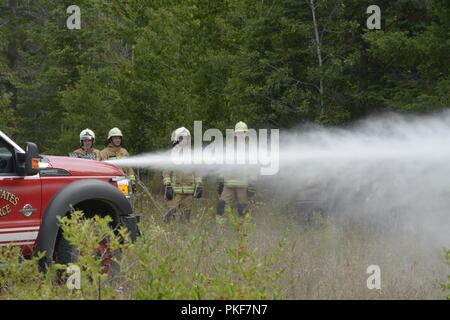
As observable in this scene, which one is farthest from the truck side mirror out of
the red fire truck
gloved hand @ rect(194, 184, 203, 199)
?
gloved hand @ rect(194, 184, 203, 199)

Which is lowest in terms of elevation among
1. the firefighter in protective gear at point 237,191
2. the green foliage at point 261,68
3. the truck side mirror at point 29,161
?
the firefighter in protective gear at point 237,191

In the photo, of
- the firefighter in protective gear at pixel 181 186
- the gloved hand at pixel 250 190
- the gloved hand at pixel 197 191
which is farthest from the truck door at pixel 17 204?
the gloved hand at pixel 250 190

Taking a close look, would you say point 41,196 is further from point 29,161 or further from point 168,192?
point 168,192

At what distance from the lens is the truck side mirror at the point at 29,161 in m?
6.93

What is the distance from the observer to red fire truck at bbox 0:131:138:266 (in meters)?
6.91

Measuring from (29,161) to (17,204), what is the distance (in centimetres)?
41

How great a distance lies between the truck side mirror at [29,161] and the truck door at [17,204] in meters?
0.06

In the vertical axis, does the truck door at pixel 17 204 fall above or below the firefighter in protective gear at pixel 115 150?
below

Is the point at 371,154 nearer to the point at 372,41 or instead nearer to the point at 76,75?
the point at 372,41

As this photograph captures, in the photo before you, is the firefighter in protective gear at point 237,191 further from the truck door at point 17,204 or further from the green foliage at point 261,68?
the truck door at point 17,204

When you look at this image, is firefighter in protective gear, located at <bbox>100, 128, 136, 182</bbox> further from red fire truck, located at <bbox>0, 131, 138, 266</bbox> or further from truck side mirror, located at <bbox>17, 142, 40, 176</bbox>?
truck side mirror, located at <bbox>17, 142, 40, 176</bbox>

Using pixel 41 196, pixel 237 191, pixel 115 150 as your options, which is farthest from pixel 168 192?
pixel 41 196

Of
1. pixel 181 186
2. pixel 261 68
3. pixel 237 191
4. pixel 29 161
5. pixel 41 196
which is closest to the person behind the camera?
pixel 29 161

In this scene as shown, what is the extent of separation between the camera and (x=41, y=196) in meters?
7.13
